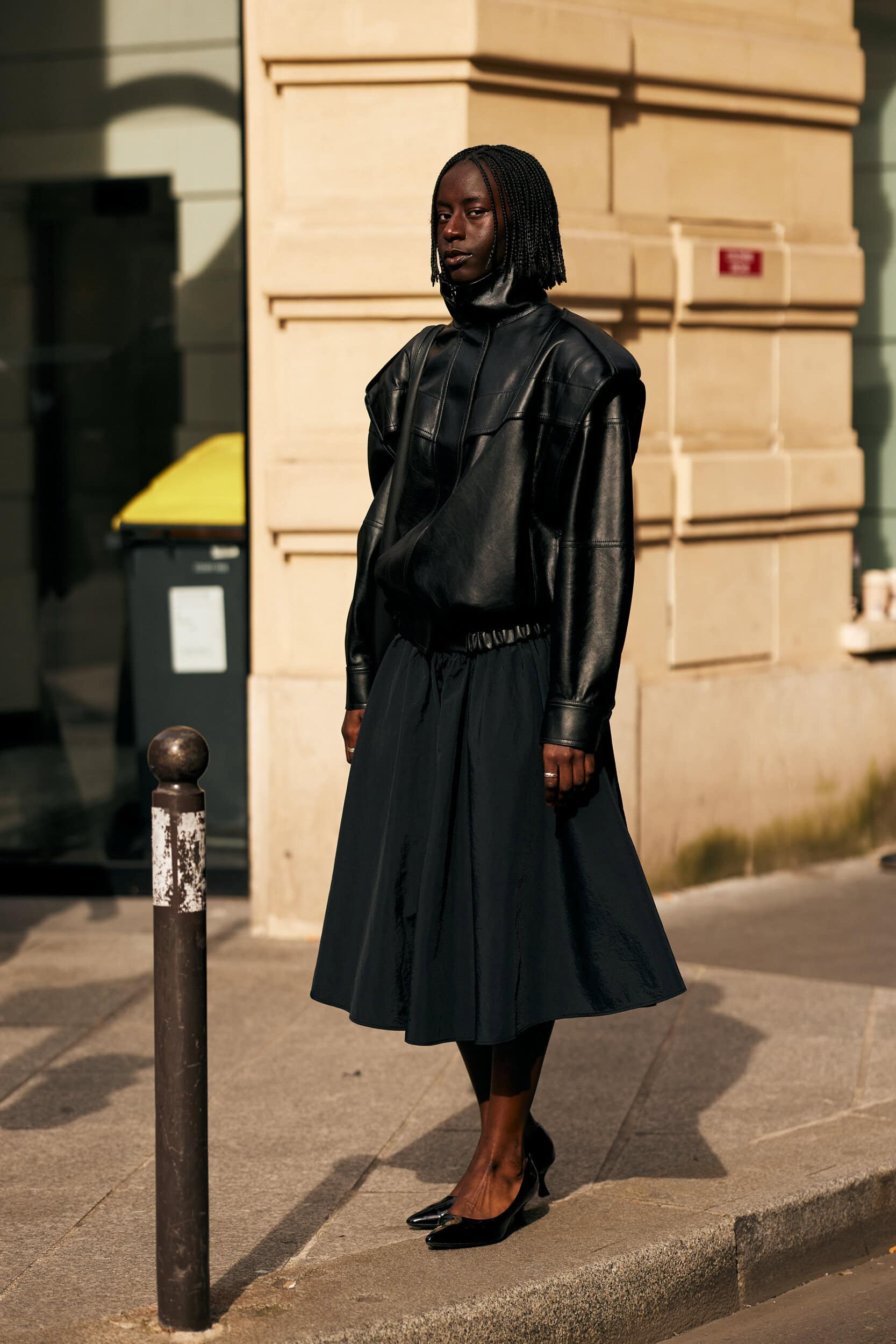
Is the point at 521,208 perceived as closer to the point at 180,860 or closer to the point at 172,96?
the point at 180,860

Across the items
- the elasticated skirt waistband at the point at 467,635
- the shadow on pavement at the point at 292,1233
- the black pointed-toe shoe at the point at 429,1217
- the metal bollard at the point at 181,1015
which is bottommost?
the shadow on pavement at the point at 292,1233

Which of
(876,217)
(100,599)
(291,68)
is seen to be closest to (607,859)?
(291,68)

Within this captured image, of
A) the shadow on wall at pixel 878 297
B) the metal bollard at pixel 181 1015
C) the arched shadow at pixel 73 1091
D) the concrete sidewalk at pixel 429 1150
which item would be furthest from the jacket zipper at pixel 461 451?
the shadow on wall at pixel 878 297

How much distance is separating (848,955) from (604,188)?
9.40 ft

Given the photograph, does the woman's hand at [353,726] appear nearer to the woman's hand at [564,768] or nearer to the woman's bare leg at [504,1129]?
the woman's hand at [564,768]

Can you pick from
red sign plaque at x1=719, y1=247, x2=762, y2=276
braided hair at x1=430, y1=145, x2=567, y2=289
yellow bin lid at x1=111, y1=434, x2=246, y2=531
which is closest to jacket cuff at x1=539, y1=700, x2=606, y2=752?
braided hair at x1=430, y1=145, x2=567, y2=289

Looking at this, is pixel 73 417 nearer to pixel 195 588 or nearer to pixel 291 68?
pixel 195 588

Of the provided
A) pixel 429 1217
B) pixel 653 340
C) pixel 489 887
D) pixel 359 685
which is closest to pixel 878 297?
pixel 653 340

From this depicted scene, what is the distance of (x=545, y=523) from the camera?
368 centimetres

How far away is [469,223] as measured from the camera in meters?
3.65

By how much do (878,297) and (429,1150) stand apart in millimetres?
5355

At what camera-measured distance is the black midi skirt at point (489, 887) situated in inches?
141

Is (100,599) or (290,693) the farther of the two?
(100,599)

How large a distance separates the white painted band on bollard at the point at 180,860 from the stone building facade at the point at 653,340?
3.16 meters
